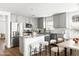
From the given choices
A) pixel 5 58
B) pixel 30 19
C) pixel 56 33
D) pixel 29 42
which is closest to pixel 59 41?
pixel 56 33

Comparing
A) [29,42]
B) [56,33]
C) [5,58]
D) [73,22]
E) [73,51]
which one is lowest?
[5,58]

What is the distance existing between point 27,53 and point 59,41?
591 millimetres

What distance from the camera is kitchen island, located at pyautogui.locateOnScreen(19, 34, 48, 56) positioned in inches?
66.4

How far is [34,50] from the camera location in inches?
68.2

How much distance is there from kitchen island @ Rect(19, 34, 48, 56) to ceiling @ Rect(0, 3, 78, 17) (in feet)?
1.31

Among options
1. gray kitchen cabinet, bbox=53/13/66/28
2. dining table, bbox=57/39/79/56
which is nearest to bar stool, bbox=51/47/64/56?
dining table, bbox=57/39/79/56

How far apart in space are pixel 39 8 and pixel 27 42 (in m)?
0.62

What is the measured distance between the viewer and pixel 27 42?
172 centimetres

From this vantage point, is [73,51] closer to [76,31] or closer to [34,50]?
[76,31]

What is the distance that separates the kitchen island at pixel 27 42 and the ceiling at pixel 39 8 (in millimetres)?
398

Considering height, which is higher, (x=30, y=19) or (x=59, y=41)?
(x=30, y=19)

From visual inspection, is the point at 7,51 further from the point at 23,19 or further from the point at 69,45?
the point at 69,45

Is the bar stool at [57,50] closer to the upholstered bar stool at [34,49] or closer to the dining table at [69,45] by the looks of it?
the dining table at [69,45]

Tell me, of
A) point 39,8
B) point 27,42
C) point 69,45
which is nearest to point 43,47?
point 27,42
